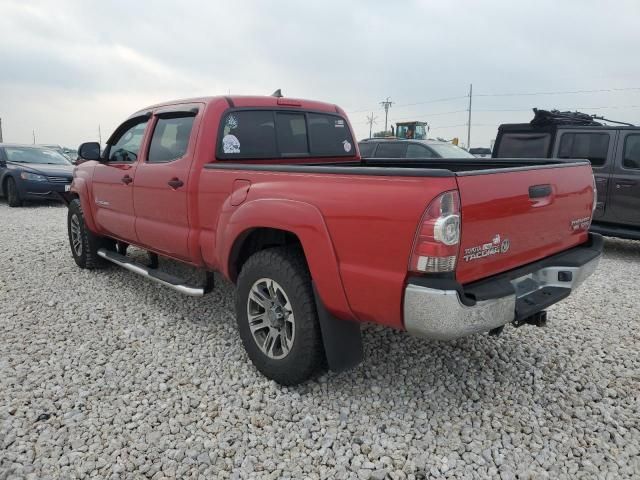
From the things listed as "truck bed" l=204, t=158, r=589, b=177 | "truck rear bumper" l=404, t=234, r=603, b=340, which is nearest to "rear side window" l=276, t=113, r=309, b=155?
"truck bed" l=204, t=158, r=589, b=177

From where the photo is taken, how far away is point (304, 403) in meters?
2.92

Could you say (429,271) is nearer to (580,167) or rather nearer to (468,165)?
(580,167)

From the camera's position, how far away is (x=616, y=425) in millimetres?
2723

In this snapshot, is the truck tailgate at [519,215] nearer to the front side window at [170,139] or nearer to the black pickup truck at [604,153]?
the front side window at [170,139]

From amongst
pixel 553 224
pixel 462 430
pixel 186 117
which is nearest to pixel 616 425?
pixel 462 430

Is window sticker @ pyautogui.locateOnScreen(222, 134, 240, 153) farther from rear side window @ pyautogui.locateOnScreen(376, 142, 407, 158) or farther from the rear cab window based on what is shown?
rear side window @ pyautogui.locateOnScreen(376, 142, 407, 158)

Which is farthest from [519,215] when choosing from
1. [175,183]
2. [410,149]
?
[410,149]

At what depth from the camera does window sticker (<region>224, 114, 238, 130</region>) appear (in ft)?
12.2

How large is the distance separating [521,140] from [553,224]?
5.72m

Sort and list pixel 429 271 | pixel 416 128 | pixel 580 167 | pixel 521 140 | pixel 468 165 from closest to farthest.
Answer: pixel 429 271 < pixel 580 167 < pixel 468 165 < pixel 521 140 < pixel 416 128

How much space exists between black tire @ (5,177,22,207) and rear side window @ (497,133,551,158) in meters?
10.9

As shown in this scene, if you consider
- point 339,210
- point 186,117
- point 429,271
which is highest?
point 186,117

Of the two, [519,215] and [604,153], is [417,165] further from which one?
[604,153]

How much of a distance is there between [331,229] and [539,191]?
4.05ft
